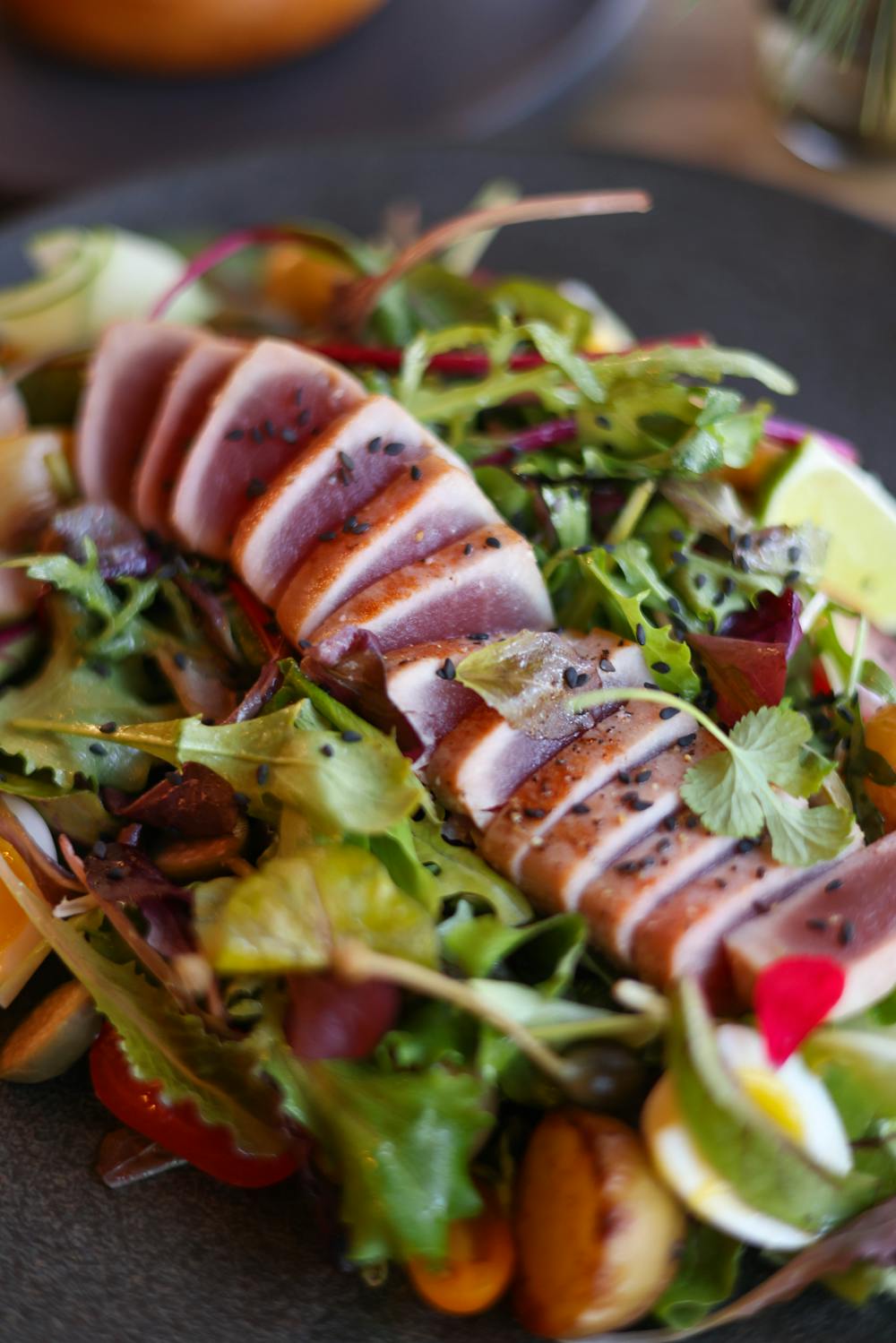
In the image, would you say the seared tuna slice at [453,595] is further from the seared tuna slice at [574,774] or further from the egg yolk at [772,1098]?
the egg yolk at [772,1098]

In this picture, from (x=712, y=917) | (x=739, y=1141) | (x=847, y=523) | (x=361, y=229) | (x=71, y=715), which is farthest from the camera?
(x=361, y=229)

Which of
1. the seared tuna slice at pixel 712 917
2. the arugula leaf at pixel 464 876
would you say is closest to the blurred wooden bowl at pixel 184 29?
the arugula leaf at pixel 464 876

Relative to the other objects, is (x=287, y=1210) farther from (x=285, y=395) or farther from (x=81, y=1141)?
(x=285, y=395)

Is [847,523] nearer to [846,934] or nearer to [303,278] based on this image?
[846,934]

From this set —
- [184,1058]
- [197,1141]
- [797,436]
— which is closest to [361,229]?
[797,436]

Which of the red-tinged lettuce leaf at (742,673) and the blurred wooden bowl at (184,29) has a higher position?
the blurred wooden bowl at (184,29)

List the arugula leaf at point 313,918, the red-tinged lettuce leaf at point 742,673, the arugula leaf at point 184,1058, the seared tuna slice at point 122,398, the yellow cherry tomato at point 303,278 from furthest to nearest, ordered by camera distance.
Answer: the yellow cherry tomato at point 303,278 < the seared tuna slice at point 122,398 < the red-tinged lettuce leaf at point 742,673 < the arugula leaf at point 184,1058 < the arugula leaf at point 313,918
